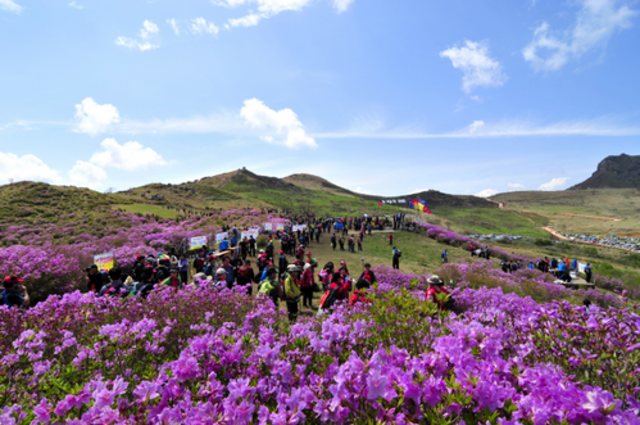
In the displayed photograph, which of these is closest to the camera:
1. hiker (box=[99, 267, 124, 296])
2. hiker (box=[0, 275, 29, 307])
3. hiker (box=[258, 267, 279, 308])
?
hiker (box=[0, 275, 29, 307])

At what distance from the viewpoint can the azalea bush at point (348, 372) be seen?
1.79 m

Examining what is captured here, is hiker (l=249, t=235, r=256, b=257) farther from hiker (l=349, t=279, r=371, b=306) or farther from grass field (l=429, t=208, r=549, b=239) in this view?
grass field (l=429, t=208, r=549, b=239)

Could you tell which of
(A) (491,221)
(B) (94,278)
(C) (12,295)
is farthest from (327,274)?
(A) (491,221)

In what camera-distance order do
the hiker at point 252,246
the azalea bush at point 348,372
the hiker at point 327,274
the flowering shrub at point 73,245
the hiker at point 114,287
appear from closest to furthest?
the azalea bush at point 348,372 → the hiker at point 114,287 → the hiker at point 327,274 → the flowering shrub at point 73,245 → the hiker at point 252,246

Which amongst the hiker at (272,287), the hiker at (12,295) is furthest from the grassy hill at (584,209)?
the hiker at (12,295)

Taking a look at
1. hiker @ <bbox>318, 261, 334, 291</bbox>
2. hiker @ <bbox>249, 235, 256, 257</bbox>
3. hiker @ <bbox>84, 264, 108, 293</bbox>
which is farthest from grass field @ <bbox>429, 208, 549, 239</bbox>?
hiker @ <bbox>84, 264, 108, 293</bbox>

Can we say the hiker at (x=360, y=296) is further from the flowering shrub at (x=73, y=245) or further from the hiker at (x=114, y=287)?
the flowering shrub at (x=73, y=245)

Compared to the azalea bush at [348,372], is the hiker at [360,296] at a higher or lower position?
lower

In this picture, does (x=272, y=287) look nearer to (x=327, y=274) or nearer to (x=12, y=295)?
(x=327, y=274)

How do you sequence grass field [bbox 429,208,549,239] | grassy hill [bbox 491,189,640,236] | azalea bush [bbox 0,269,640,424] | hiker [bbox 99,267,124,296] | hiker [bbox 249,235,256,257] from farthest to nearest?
A: grassy hill [bbox 491,189,640,236] < grass field [bbox 429,208,549,239] < hiker [bbox 249,235,256,257] < hiker [bbox 99,267,124,296] < azalea bush [bbox 0,269,640,424]

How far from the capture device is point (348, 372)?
6.34 feet

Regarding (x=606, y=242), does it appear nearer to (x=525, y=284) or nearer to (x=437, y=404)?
(x=525, y=284)

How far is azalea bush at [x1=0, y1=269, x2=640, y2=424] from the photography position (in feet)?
5.88

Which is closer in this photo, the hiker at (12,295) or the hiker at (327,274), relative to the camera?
the hiker at (12,295)
